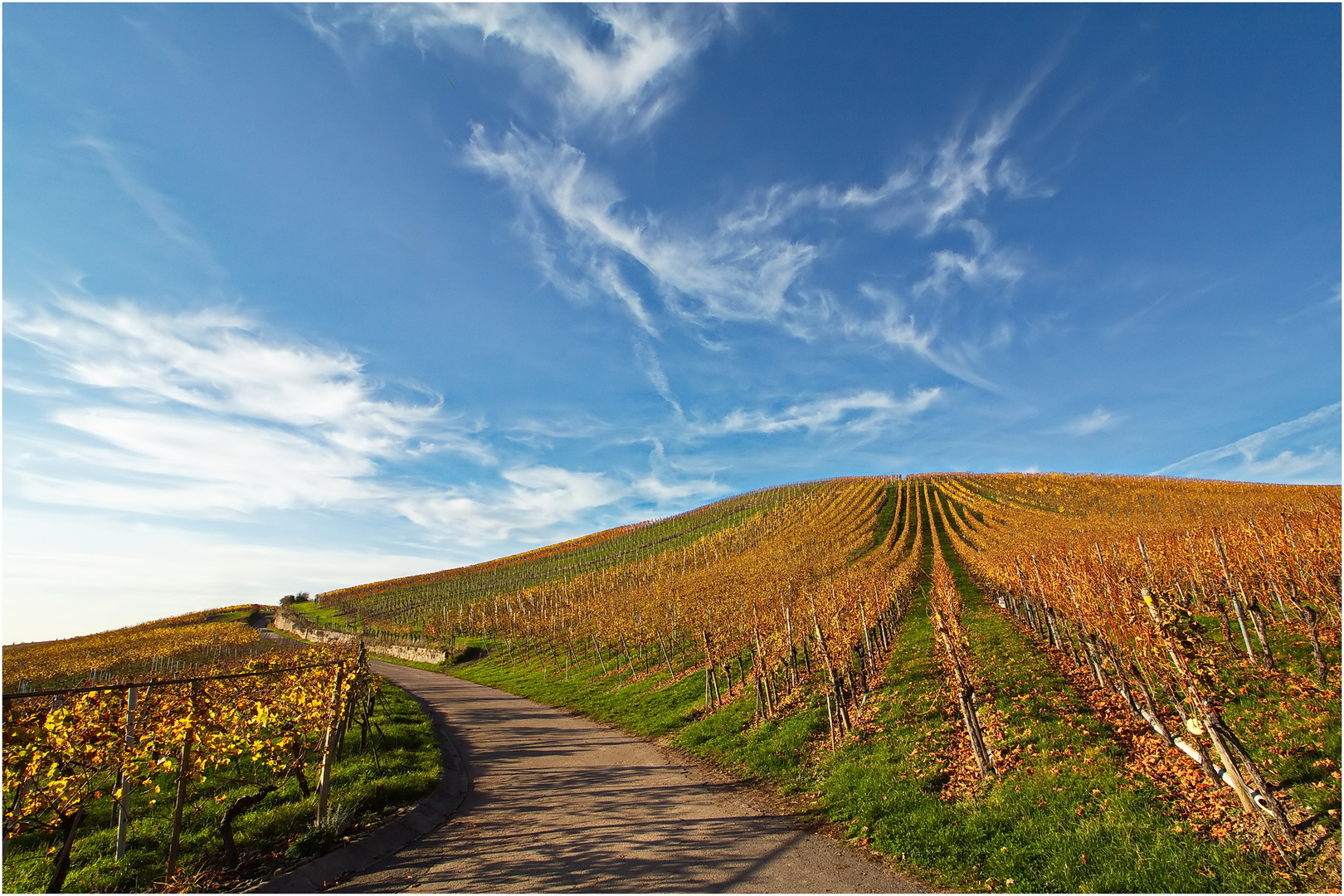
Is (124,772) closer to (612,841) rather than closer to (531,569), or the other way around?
(612,841)

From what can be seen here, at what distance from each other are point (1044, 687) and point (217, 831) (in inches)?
866

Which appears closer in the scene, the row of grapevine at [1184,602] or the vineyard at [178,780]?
the vineyard at [178,780]

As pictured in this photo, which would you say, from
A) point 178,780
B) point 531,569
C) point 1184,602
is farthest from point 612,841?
point 531,569

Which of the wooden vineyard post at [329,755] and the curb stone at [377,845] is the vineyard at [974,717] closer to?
the wooden vineyard post at [329,755]

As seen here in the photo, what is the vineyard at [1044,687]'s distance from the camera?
8.17 metres

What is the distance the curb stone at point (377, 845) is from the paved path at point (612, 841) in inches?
9.2

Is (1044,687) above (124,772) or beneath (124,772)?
beneath

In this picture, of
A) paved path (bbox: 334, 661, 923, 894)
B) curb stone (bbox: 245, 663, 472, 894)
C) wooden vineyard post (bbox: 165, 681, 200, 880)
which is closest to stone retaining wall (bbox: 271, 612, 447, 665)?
curb stone (bbox: 245, 663, 472, 894)

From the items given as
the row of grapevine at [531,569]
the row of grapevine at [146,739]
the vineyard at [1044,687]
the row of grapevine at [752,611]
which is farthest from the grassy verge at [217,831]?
the row of grapevine at [531,569]

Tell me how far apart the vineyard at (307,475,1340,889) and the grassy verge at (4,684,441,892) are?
30.4ft

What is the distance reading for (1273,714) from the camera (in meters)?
11.4

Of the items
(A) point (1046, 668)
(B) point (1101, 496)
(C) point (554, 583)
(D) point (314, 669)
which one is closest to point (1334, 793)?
(A) point (1046, 668)

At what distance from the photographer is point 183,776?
8.44 m

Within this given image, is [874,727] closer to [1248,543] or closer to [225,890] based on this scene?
[225,890]
